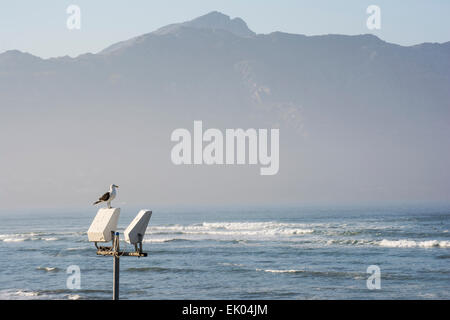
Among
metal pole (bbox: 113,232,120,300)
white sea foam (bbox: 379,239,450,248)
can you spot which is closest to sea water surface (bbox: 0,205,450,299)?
white sea foam (bbox: 379,239,450,248)

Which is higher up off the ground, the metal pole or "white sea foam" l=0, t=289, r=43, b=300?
the metal pole

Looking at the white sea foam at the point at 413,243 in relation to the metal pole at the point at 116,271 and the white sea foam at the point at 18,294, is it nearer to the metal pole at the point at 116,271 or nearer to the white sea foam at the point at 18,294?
the white sea foam at the point at 18,294

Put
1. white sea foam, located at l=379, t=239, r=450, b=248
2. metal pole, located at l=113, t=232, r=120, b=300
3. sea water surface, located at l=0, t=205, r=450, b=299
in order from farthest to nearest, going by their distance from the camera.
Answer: white sea foam, located at l=379, t=239, r=450, b=248 < sea water surface, located at l=0, t=205, r=450, b=299 < metal pole, located at l=113, t=232, r=120, b=300

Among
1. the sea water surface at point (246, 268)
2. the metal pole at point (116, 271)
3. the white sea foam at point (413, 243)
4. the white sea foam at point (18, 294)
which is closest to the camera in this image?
the metal pole at point (116, 271)

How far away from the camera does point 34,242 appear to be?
186 ft

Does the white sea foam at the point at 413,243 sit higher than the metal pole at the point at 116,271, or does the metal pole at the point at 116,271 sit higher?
the metal pole at the point at 116,271

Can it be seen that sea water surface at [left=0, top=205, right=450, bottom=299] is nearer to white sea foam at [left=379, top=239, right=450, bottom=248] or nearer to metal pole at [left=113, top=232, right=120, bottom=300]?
white sea foam at [left=379, top=239, right=450, bottom=248]

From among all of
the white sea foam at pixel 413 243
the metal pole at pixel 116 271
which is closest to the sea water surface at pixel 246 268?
the white sea foam at pixel 413 243

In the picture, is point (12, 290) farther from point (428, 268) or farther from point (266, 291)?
point (428, 268)

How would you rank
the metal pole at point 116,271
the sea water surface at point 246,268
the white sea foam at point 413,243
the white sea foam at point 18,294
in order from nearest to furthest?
the metal pole at point 116,271 < the white sea foam at point 18,294 < the sea water surface at point 246,268 < the white sea foam at point 413,243

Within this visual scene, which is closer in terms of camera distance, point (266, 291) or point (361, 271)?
point (266, 291)

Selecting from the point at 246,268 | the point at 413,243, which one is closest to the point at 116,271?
the point at 246,268

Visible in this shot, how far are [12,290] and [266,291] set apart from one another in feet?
37.3
